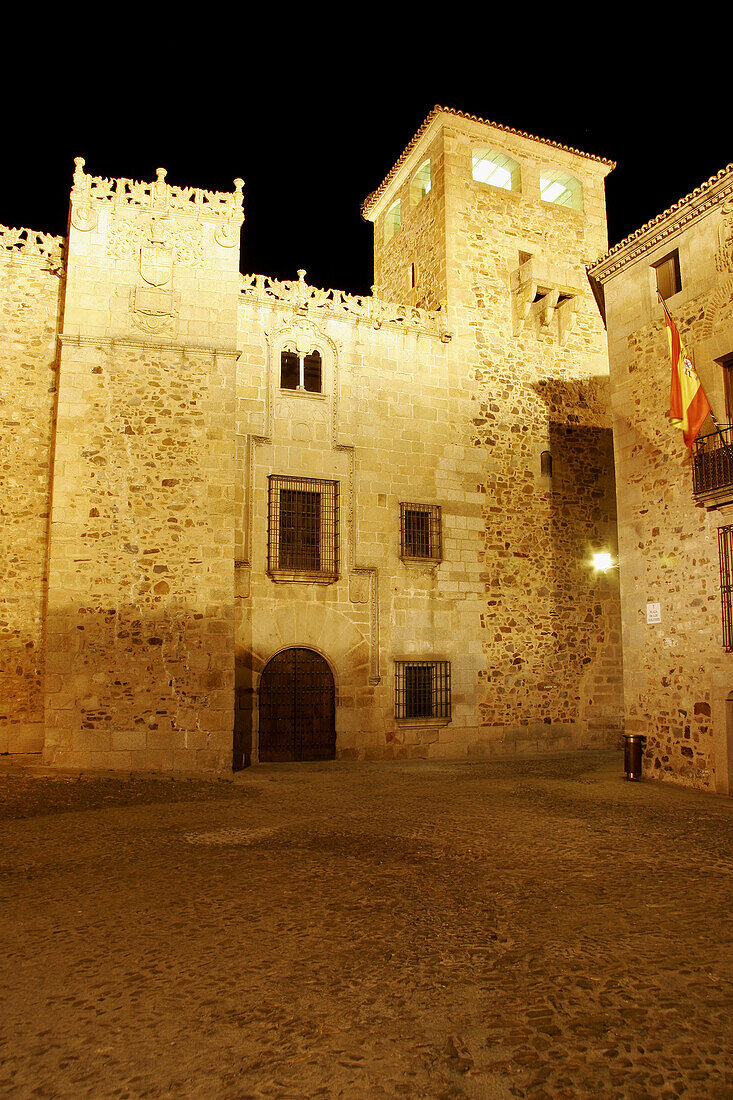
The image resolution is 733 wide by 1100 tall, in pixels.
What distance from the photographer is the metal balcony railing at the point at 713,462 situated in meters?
9.54

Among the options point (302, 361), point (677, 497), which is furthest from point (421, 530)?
point (677, 497)

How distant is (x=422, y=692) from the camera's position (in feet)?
45.3

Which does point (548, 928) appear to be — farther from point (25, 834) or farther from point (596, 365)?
point (596, 365)

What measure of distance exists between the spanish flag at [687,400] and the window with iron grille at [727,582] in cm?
138

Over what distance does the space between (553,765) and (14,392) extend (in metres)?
11.1

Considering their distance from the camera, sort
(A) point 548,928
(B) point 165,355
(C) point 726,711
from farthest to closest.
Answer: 1. (B) point 165,355
2. (C) point 726,711
3. (A) point 548,928

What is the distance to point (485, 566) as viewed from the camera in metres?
14.6

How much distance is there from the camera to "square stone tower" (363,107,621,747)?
14.8 meters

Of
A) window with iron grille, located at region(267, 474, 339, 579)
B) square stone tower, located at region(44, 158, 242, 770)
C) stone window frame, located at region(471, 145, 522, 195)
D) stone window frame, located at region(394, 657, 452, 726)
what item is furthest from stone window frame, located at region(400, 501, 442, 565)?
stone window frame, located at region(471, 145, 522, 195)

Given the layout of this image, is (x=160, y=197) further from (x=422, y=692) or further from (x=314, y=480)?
(x=422, y=692)

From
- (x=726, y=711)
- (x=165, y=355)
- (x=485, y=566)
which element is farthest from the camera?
(x=485, y=566)

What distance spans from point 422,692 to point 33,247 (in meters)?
10.3

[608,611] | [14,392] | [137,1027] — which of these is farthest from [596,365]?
[137,1027]

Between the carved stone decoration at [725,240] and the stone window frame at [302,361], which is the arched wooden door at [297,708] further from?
the carved stone decoration at [725,240]
